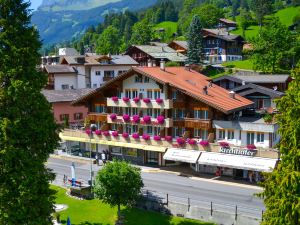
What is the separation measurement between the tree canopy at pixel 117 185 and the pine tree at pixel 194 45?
85.4 m

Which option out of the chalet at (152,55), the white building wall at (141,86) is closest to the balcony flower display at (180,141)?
the white building wall at (141,86)

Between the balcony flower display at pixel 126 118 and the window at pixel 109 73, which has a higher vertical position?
the window at pixel 109 73

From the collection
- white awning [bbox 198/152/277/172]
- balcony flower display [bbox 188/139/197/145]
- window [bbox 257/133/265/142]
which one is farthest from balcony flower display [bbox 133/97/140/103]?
window [bbox 257/133/265/142]

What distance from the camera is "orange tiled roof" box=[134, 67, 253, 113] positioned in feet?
183

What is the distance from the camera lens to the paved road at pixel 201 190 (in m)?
42.8

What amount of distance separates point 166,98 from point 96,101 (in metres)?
12.6

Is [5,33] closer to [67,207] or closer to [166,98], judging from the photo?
[67,207]

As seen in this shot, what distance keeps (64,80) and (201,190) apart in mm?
58514

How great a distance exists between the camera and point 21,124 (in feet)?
98.1

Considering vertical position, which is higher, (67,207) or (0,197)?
(0,197)

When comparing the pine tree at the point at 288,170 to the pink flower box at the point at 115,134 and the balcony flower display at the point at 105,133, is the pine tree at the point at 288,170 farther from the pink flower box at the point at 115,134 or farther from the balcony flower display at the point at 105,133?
the balcony flower display at the point at 105,133

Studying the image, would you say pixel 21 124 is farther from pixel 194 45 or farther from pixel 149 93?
pixel 194 45

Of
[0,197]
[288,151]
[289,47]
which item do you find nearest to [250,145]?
[288,151]

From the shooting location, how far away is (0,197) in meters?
29.3
